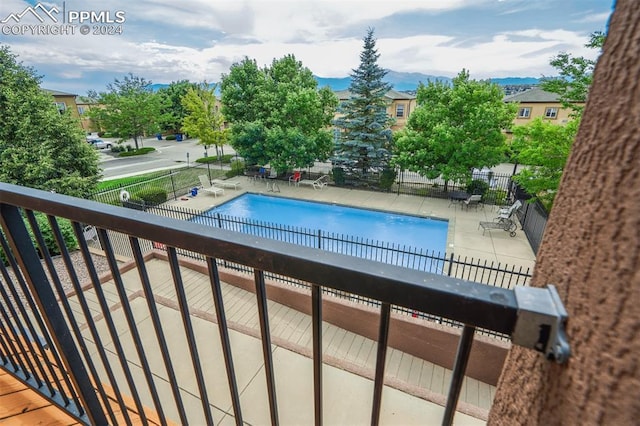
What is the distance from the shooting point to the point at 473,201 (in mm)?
13023

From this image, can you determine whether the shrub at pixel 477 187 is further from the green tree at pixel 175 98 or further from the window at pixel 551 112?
the green tree at pixel 175 98

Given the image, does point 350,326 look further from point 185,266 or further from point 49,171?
point 49,171

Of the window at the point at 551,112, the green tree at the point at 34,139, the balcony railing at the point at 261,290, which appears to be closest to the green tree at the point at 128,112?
the green tree at the point at 34,139

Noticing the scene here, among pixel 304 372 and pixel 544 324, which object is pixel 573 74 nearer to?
pixel 304 372

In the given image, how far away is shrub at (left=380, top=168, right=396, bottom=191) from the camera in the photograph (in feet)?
49.9

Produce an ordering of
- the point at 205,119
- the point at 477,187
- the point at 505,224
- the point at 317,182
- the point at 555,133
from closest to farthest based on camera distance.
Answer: the point at 555,133 → the point at 505,224 → the point at 477,187 → the point at 317,182 → the point at 205,119

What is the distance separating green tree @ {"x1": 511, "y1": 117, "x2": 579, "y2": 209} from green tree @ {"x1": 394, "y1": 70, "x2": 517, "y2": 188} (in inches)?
136

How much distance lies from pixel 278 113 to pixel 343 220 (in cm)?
744

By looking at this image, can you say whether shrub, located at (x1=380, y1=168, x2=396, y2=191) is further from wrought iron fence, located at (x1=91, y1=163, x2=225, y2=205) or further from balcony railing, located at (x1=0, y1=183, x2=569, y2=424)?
balcony railing, located at (x1=0, y1=183, x2=569, y2=424)

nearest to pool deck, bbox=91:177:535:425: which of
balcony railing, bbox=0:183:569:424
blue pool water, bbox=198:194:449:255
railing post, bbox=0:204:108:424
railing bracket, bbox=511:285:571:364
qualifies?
railing post, bbox=0:204:108:424

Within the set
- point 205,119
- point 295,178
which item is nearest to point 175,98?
point 205,119

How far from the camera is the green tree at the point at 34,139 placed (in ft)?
33.2

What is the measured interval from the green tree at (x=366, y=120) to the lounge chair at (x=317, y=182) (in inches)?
63.1

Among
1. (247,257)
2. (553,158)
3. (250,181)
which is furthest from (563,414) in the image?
(250,181)
